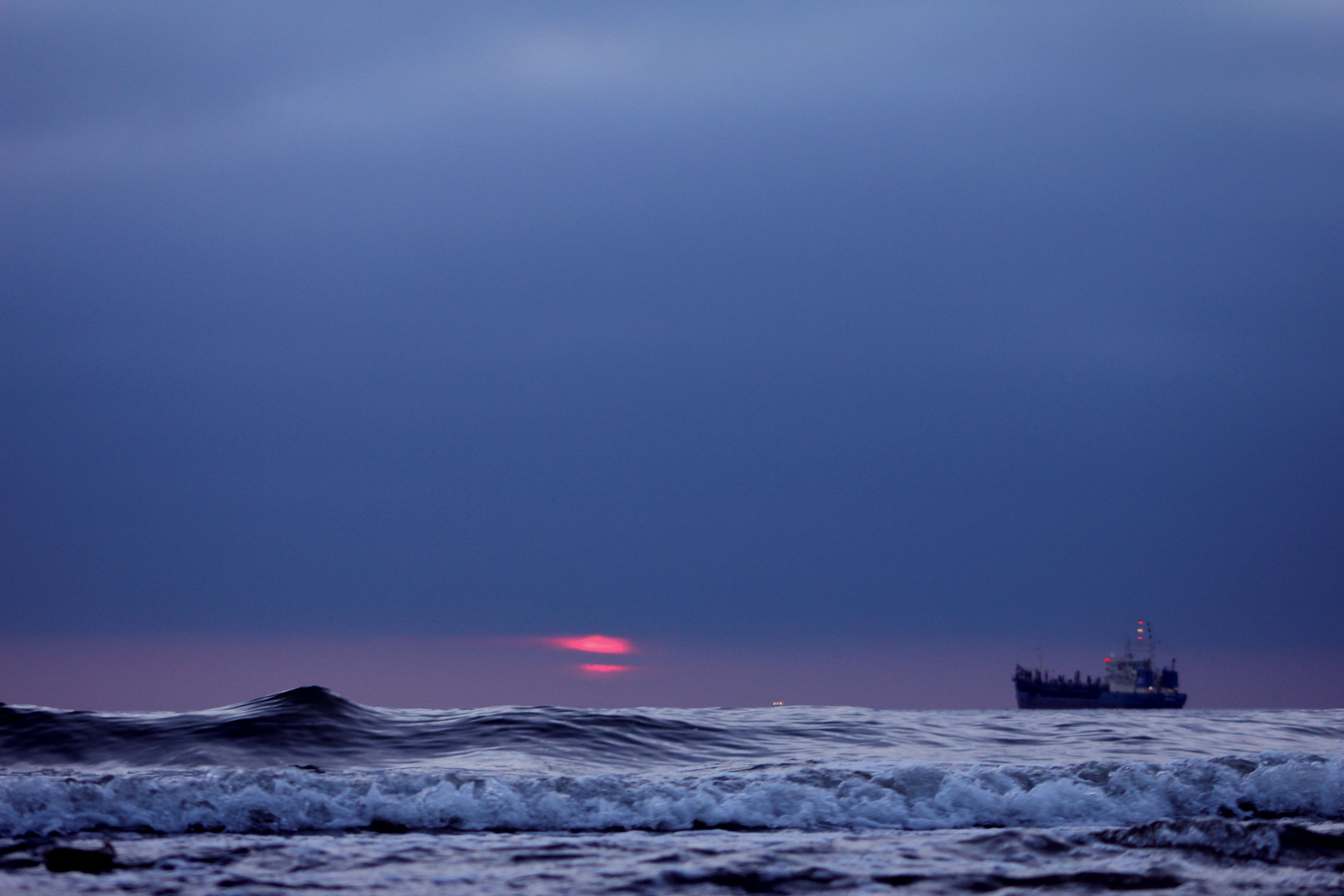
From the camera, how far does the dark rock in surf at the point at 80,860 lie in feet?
21.8

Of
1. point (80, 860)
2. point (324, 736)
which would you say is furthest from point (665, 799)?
point (324, 736)

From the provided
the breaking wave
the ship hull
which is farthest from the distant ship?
the breaking wave

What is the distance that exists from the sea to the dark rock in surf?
0.06 ft

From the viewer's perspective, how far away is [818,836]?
816cm

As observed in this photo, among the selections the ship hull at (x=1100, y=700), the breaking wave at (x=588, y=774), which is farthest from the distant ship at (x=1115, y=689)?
the breaking wave at (x=588, y=774)

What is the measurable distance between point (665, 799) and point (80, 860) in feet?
16.4

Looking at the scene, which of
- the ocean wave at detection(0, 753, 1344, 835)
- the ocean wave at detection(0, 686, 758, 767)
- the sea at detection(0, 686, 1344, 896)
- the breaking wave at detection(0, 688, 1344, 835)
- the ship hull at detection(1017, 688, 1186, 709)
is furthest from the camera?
the ship hull at detection(1017, 688, 1186, 709)

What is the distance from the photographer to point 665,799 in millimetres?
9312

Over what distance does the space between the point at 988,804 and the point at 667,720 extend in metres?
7.89

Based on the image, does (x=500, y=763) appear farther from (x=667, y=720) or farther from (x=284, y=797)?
(x=667, y=720)

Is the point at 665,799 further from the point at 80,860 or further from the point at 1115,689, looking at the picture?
the point at 1115,689

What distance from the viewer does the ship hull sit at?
114 metres

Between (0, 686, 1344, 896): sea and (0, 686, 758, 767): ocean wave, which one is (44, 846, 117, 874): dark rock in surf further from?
(0, 686, 758, 767): ocean wave

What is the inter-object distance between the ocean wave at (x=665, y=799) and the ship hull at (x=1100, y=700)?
11123cm
